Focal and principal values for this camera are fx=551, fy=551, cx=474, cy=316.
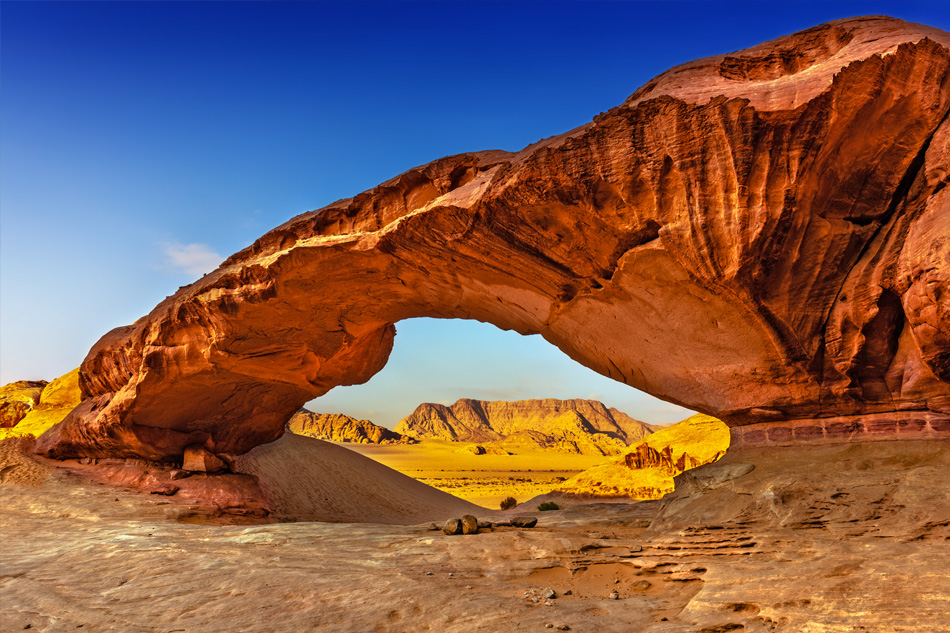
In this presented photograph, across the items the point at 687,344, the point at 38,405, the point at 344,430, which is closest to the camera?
the point at 687,344

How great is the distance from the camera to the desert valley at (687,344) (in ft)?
14.9

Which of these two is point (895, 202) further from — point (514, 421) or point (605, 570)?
point (514, 421)

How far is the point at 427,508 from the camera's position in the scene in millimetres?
17859

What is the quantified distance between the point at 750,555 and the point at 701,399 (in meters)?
2.64

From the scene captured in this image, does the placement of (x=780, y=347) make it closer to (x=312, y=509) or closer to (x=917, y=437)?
(x=917, y=437)

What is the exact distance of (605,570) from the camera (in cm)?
556

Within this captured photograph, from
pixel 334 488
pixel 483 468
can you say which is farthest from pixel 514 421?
pixel 334 488

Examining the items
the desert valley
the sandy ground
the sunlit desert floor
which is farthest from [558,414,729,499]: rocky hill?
the sandy ground

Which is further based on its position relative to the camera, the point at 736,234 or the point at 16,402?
the point at 16,402

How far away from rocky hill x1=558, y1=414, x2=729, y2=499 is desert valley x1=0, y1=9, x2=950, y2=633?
24.8 feet

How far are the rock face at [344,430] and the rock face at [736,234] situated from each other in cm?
6712

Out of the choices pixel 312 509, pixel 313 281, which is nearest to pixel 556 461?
pixel 312 509

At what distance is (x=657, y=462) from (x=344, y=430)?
63591mm

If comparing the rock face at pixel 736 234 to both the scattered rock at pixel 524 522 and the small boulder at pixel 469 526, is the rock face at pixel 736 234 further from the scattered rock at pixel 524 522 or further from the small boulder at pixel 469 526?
the small boulder at pixel 469 526
